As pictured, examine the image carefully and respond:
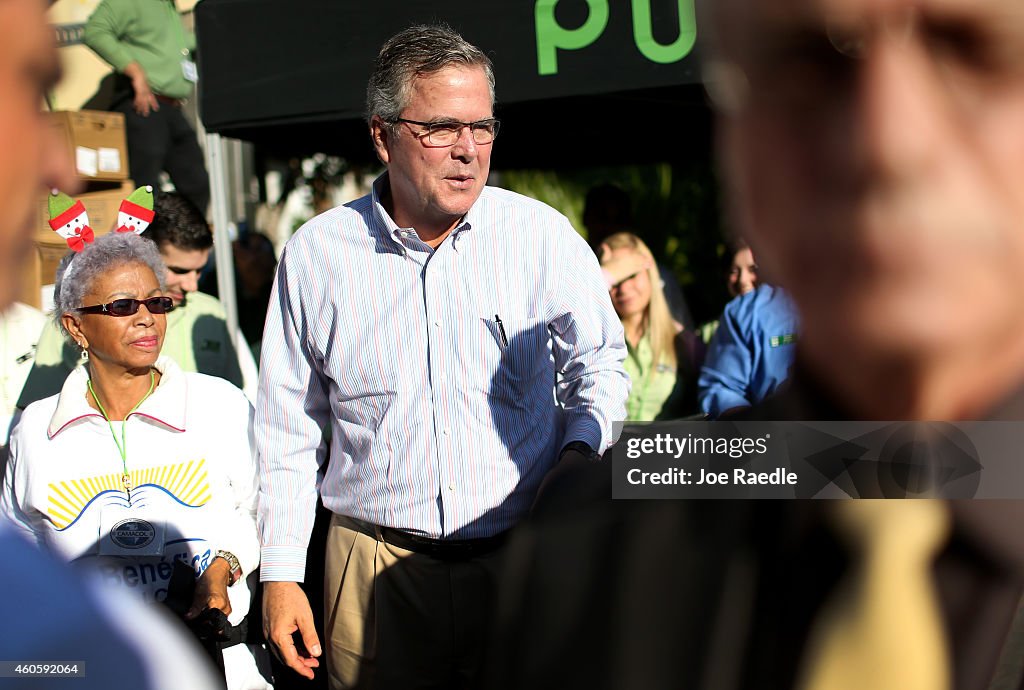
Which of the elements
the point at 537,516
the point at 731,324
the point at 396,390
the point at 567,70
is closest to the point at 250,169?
the point at 567,70

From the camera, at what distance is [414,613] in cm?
228

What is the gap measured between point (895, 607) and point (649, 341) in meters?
3.70

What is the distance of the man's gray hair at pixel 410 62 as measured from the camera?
2.28m

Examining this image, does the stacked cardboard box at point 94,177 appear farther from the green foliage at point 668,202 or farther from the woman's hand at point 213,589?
the green foliage at point 668,202

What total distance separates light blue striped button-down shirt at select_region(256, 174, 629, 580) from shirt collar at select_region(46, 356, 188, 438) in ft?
1.97

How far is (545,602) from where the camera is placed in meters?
0.63

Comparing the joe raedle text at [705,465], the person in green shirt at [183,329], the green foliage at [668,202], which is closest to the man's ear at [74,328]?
the person in green shirt at [183,329]

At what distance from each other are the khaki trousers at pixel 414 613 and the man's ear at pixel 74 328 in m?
1.28

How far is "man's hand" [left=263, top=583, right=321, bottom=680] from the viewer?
7.67 ft

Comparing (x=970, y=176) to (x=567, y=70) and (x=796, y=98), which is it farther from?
(x=567, y=70)

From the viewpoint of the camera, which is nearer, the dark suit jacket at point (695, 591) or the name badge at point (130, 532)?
the dark suit jacket at point (695, 591)

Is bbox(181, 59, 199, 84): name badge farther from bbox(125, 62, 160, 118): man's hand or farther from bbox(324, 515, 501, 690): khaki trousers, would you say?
bbox(324, 515, 501, 690): khaki trousers

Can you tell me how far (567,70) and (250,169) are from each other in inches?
195

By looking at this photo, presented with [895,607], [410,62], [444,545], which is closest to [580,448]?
[444,545]
